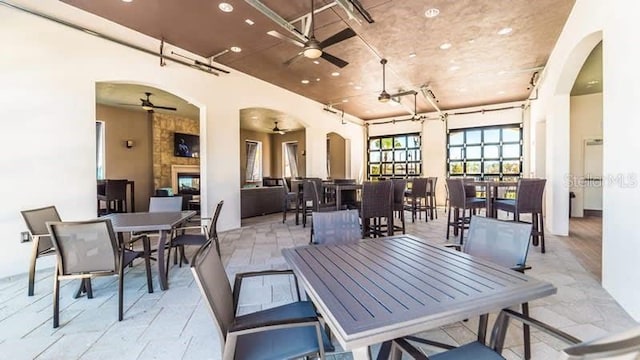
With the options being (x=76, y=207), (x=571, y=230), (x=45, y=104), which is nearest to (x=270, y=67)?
(x=45, y=104)

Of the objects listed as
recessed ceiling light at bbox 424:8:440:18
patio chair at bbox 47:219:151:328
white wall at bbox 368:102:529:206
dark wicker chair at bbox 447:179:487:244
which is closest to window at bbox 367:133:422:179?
white wall at bbox 368:102:529:206

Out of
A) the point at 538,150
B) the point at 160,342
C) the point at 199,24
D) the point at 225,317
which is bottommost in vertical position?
the point at 160,342

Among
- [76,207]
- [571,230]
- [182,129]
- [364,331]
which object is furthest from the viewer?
[182,129]

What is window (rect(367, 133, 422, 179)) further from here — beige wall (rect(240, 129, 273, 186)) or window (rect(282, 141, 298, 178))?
beige wall (rect(240, 129, 273, 186))

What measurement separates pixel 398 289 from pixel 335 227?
3.58 feet

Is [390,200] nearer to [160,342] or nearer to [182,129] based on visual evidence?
[160,342]

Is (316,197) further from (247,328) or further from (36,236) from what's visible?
(247,328)

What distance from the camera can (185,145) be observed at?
964 cm

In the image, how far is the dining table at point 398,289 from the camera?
0.98 metres

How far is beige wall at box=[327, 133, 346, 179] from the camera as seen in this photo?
38.5ft

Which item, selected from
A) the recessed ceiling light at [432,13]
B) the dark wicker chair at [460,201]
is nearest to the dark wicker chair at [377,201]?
the dark wicker chair at [460,201]

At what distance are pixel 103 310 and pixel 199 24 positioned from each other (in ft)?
12.9

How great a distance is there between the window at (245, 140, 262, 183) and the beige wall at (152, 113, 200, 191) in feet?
11.2

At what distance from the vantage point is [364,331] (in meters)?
0.93
